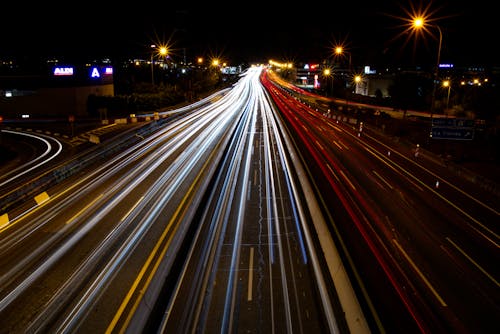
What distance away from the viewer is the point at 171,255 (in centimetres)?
1459

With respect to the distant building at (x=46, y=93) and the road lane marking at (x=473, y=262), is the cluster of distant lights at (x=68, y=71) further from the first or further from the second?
the road lane marking at (x=473, y=262)

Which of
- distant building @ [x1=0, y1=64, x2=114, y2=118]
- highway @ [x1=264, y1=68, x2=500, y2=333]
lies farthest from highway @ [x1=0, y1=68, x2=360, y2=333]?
distant building @ [x1=0, y1=64, x2=114, y2=118]

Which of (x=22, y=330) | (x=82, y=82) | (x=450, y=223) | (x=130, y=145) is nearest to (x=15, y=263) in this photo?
(x=22, y=330)

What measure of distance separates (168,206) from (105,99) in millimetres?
38601

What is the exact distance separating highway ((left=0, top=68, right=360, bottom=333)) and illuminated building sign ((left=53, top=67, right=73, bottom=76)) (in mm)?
27911

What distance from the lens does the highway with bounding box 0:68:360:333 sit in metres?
11.1

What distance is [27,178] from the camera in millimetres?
24172

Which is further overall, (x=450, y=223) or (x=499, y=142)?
(x=499, y=142)

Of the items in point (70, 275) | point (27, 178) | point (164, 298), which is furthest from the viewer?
point (27, 178)

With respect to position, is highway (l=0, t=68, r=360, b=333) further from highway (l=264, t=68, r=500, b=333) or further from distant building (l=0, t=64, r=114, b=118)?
distant building (l=0, t=64, r=114, b=118)

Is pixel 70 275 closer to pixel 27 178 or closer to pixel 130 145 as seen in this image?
pixel 27 178

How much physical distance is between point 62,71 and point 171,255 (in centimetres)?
4360

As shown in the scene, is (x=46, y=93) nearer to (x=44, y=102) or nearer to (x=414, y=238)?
(x=44, y=102)

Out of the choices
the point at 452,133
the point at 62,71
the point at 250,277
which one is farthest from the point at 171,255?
the point at 62,71
